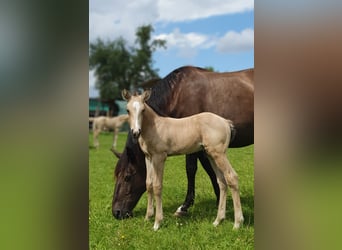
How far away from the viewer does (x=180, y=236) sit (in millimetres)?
1617

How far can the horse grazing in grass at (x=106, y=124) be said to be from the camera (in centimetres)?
174

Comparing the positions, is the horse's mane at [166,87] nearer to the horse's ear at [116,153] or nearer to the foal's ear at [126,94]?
the foal's ear at [126,94]

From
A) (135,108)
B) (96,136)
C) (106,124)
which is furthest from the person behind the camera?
(96,136)

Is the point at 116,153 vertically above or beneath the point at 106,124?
beneath

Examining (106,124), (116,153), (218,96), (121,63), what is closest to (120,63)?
(121,63)

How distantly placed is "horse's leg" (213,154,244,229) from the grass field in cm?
3

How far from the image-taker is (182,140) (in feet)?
5.30

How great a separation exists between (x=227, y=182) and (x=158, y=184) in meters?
0.32

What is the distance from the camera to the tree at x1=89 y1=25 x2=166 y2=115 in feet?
5.77

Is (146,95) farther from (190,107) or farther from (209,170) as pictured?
(209,170)
